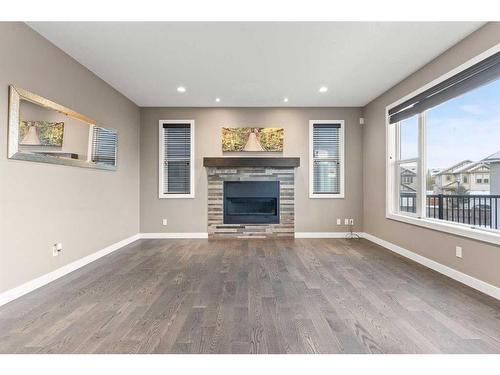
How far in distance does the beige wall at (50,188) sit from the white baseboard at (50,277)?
5cm

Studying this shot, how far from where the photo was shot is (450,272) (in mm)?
3203

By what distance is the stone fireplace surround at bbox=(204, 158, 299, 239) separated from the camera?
224 inches

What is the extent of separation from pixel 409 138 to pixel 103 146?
4.76 meters

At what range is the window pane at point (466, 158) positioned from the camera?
9.41 ft

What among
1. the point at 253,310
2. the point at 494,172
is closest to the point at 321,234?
the point at 494,172

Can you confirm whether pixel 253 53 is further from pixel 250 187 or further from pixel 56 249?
pixel 56 249

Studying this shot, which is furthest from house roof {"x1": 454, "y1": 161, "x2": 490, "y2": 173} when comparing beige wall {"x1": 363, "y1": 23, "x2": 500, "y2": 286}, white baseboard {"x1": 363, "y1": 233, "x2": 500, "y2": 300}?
white baseboard {"x1": 363, "y1": 233, "x2": 500, "y2": 300}

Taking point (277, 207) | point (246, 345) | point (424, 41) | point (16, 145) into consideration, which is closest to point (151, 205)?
point (277, 207)

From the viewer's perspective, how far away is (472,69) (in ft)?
9.43

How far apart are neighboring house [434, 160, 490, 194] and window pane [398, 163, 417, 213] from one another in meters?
0.47

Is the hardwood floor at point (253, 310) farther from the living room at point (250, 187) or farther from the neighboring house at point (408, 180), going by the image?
the neighboring house at point (408, 180)

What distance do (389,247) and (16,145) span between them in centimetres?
523

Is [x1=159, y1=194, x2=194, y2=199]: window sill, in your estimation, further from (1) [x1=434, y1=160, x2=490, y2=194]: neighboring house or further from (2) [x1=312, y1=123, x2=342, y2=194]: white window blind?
(1) [x1=434, y1=160, x2=490, y2=194]: neighboring house
